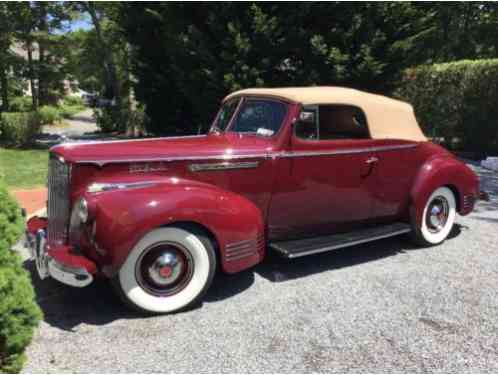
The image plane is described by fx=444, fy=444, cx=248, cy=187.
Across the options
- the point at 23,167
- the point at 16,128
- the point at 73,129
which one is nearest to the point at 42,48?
the point at 16,128

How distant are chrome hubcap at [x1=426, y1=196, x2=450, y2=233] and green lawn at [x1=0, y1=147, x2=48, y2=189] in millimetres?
6386

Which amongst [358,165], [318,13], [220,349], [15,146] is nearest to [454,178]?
[358,165]

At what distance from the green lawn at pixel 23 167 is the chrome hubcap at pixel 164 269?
4973 mm

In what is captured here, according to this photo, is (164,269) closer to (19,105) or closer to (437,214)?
(437,214)

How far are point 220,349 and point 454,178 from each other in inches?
139

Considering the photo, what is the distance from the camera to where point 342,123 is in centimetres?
468

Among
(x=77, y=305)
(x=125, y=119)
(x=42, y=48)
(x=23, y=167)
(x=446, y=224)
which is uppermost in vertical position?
(x=42, y=48)

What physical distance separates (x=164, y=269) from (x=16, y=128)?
11.3 m

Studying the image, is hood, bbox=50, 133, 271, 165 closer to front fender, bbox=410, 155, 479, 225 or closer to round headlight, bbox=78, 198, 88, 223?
round headlight, bbox=78, 198, 88, 223

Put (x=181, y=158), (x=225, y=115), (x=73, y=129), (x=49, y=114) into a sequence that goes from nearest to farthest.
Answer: (x=181, y=158) → (x=225, y=115) → (x=49, y=114) → (x=73, y=129)

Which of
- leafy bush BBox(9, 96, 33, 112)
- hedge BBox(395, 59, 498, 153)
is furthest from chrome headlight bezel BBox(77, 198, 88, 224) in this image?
leafy bush BBox(9, 96, 33, 112)

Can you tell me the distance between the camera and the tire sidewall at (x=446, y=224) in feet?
16.5

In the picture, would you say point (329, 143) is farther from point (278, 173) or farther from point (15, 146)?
point (15, 146)

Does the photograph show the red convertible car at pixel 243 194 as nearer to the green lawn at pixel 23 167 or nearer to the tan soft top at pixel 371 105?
the tan soft top at pixel 371 105
